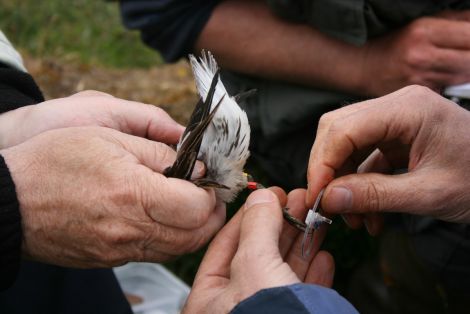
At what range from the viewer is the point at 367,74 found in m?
2.18

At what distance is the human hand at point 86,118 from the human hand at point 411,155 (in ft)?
1.54

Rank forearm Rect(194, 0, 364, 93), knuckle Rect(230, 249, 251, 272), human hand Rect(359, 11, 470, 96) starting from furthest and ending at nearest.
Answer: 1. forearm Rect(194, 0, 364, 93)
2. human hand Rect(359, 11, 470, 96)
3. knuckle Rect(230, 249, 251, 272)

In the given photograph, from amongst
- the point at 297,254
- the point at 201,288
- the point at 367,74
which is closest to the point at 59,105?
the point at 201,288

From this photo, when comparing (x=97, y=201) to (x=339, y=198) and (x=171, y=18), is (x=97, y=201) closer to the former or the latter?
(x=339, y=198)

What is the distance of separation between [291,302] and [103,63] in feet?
12.7

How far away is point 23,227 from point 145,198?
308 millimetres

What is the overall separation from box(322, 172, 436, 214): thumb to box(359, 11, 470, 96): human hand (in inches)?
30.5

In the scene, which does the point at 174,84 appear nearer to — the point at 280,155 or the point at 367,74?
the point at 280,155

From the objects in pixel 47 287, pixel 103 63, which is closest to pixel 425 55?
pixel 47 287

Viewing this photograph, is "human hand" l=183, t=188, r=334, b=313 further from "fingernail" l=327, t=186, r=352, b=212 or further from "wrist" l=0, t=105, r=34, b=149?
"wrist" l=0, t=105, r=34, b=149

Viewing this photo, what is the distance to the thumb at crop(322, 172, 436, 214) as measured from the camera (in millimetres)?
1379

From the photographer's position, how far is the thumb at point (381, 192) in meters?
1.38

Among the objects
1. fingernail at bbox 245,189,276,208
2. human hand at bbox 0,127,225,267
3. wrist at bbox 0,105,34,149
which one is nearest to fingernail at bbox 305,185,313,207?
fingernail at bbox 245,189,276,208

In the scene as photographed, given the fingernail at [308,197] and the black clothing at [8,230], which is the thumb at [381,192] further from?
the black clothing at [8,230]
